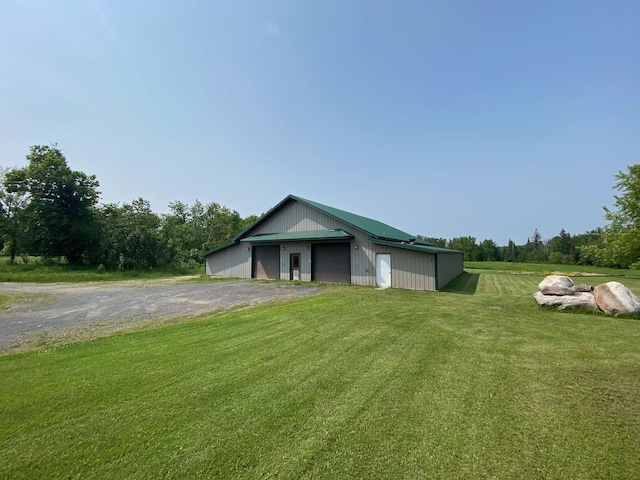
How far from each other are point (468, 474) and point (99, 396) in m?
3.80

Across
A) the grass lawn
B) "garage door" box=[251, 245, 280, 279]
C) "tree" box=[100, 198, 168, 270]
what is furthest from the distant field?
"tree" box=[100, 198, 168, 270]

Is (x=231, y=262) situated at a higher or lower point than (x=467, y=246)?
lower

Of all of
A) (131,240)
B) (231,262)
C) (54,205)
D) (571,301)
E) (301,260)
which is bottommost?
(571,301)

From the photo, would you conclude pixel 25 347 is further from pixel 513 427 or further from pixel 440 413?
pixel 513 427

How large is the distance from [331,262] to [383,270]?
3467mm

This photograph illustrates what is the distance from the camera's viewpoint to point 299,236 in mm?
16969

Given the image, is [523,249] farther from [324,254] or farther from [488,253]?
[324,254]

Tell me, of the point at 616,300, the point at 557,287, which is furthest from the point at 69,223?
the point at 616,300

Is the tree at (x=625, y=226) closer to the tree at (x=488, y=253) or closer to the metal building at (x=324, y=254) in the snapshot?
the metal building at (x=324, y=254)

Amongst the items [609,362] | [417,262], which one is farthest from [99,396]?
[417,262]

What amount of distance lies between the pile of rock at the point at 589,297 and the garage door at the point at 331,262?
958 centimetres

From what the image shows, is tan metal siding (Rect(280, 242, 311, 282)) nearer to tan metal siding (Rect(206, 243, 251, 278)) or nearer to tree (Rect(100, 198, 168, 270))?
tan metal siding (Rect(206, 243, 251, 278))

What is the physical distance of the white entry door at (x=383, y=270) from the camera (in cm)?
1451

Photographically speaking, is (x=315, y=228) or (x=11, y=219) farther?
(x=11, y=219)
